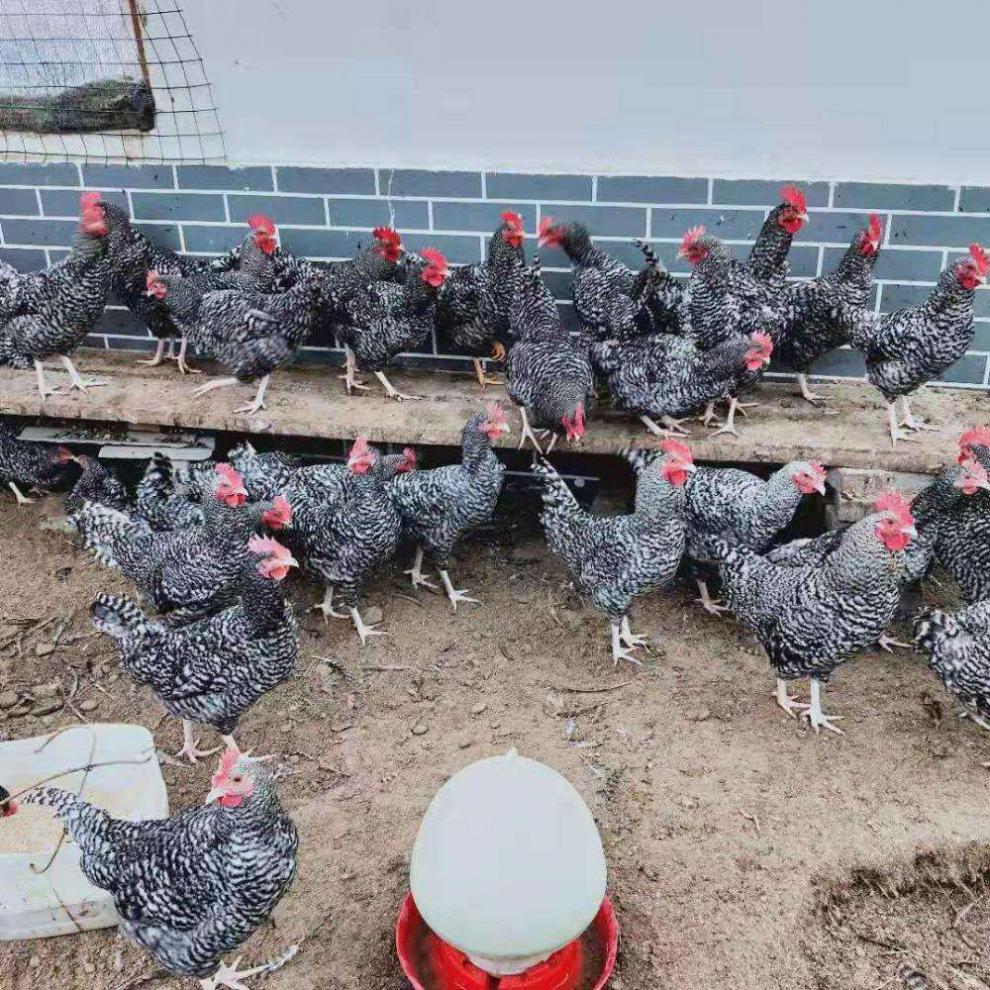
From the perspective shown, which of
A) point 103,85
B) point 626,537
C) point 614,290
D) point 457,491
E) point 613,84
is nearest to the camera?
point 626,537

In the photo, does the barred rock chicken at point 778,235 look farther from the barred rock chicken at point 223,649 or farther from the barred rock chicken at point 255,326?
the barred rock chicken at point 223,649

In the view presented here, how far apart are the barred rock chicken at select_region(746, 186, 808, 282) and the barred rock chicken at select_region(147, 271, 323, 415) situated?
2.29 m

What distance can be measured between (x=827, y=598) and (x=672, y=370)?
1.42m

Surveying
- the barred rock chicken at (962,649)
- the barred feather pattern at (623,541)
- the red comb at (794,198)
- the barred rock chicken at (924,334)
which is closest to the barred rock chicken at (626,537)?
the barred feather pattern at (623,541)

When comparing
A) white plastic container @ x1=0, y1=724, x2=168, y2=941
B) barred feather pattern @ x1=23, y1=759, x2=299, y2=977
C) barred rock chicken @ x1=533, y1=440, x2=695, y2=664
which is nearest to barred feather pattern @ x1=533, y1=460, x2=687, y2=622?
barred rock chicken @ x1=533, y1=440, x2=695, y2=664

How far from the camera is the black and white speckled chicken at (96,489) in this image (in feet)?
16.6

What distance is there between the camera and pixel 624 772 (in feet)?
12.5

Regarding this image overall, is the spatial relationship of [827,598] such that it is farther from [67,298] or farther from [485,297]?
[67,298]

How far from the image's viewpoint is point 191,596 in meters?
4.07

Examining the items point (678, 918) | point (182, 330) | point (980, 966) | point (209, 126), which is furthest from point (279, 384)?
point (980, 966)

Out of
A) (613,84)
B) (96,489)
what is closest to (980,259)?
(613,84)

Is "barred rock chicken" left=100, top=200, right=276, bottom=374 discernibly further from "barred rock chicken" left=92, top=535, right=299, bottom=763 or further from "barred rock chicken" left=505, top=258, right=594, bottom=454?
"barred rock chicken" left=92, top=535, right=299, bottom=763

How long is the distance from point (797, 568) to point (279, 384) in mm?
3018

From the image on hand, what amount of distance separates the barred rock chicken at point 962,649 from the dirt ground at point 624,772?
0.36 m
